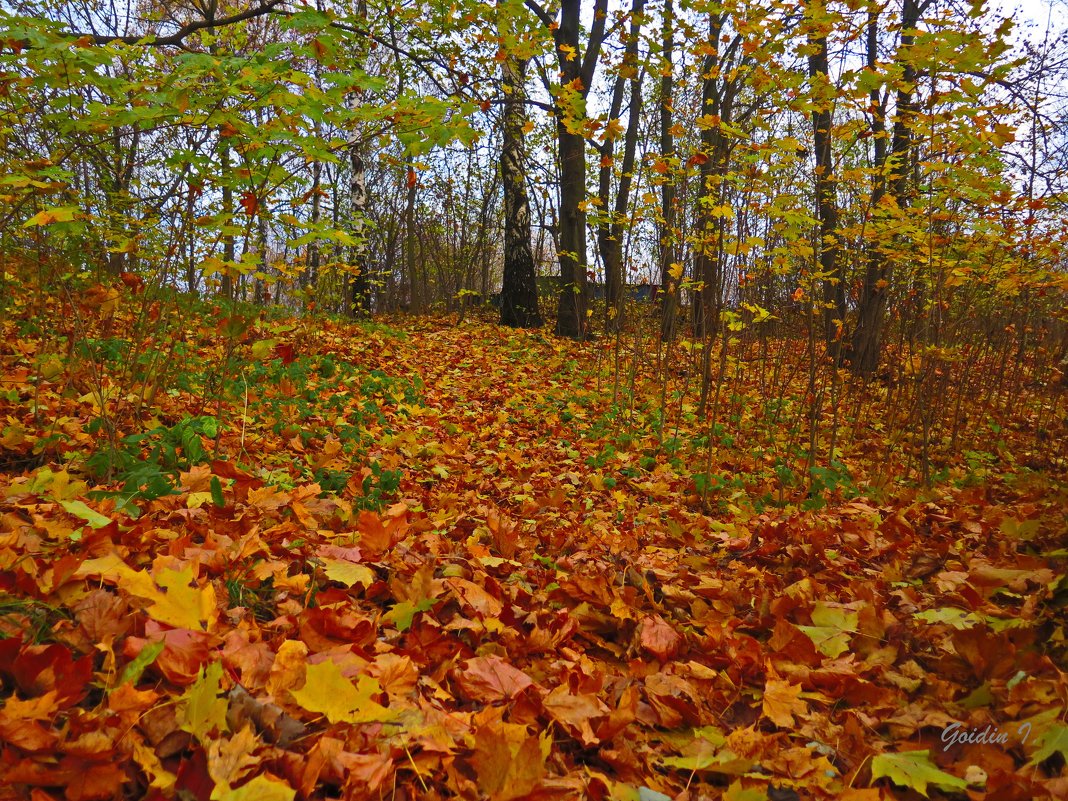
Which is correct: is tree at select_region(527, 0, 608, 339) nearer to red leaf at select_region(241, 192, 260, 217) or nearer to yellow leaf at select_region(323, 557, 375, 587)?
red leaf at select_region(241, 192, 260, 217)

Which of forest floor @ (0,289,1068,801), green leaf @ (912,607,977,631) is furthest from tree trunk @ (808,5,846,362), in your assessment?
green leaf @ (912,607,977,631)

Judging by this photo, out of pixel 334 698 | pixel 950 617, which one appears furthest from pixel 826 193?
pixel 334 698

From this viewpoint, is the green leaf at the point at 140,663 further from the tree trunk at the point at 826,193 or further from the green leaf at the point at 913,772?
the tree trunk at the point at 826,193

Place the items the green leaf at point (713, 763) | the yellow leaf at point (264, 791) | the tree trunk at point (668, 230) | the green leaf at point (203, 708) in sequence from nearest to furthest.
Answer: the yellow leaf at point (264, 791)
the green leaf at point (203, 708)
the green leaf at point (713, 763)
the tree trunk at point (668, 230)

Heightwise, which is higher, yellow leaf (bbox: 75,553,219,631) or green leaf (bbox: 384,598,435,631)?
yellow leaf (bbox: 75,553,219,631)

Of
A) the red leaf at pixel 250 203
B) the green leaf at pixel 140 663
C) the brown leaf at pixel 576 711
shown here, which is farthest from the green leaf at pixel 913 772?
the red leaf at pixel 250 203

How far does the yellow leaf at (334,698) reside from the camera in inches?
41.7

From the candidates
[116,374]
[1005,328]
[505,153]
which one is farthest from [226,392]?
[1005,328]

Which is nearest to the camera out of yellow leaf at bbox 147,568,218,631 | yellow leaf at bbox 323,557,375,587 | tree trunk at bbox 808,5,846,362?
yellow leaf at bbox 147,568,218,631

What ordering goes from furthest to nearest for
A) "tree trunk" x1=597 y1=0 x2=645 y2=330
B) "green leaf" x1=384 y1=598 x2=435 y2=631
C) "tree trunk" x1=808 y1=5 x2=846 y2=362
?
1. "tree trunk" x1=597 y1=0 x2=645 y2=330
2. "tree trunk" x1=808 y1=5 x2=846 y2=362
3. "green leaf" x1=384 y1=598 x2=435 y2=631

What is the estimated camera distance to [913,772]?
1075 mm

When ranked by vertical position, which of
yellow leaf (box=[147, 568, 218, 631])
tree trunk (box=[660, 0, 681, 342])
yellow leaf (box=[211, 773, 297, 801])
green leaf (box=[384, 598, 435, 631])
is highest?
tree trunk (box=[660, 0, 681, 342])

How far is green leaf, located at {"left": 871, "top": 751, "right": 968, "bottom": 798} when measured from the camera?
103 cm

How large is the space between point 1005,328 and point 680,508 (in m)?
4.85
